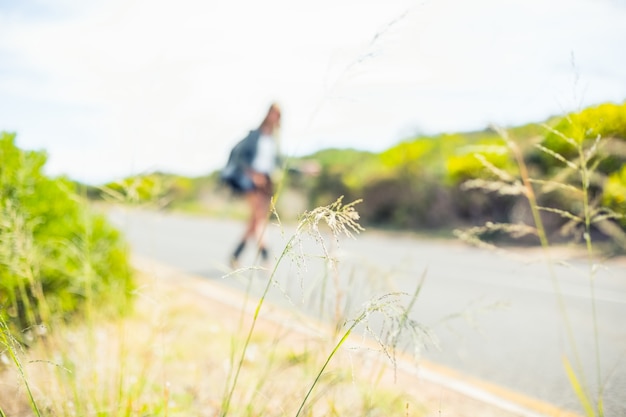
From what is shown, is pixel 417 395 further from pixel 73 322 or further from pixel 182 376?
pixel 73 322

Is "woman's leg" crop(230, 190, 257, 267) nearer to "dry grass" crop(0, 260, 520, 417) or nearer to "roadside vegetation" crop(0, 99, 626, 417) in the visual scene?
"roadside vegetation" crop(0, 99, 626, 417)

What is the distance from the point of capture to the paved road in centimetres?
234

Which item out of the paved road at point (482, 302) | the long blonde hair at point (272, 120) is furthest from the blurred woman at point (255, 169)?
the paved road at point (482, 302)

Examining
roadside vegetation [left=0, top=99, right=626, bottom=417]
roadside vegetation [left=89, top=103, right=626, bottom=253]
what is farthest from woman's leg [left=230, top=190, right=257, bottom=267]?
roadside vegetation [left=89, top=103, right=626, bottom=253]

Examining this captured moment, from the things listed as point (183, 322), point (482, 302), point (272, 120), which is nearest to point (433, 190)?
point (272, 120)

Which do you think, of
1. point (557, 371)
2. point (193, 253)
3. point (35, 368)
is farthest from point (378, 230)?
point (35, 368)

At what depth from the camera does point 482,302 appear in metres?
6.08

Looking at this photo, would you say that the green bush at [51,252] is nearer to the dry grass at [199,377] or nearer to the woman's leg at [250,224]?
the dry grass at [199,377]

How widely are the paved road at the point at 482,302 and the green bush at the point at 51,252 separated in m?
0.30

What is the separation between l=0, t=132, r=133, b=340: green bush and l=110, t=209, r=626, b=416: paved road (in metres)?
0.30

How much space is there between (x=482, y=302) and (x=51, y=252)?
4.62 m

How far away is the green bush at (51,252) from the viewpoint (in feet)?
8.66

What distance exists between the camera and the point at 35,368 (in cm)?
275

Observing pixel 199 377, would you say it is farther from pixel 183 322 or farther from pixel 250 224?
pixel 250 224
